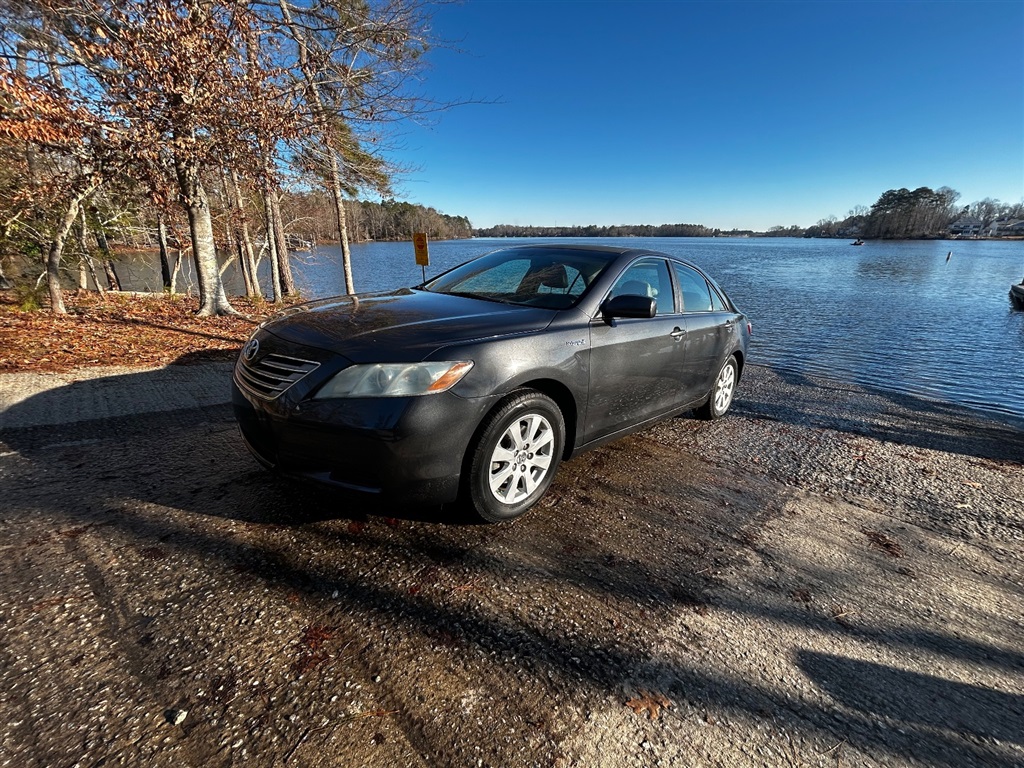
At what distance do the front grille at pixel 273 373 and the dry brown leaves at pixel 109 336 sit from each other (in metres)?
4.17

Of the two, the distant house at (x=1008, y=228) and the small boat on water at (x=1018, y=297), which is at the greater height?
the distant house at (x=1008, y=228)

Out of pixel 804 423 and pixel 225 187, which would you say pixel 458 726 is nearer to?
pixel 804 423

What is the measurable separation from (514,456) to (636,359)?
1278 mm

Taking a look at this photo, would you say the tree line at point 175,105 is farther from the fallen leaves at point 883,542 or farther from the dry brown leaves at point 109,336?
the fallen leaves at point 883,542

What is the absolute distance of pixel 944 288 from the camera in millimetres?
24391

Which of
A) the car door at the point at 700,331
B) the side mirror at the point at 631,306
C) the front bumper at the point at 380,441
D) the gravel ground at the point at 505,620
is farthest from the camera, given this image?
the car door at the point at 700,331

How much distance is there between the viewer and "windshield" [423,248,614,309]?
3232mm

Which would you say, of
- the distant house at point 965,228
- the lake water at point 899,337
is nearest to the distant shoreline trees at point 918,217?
the distant house at point 965,228

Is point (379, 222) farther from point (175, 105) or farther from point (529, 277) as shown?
point (529, 277)

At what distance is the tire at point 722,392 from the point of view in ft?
15.3

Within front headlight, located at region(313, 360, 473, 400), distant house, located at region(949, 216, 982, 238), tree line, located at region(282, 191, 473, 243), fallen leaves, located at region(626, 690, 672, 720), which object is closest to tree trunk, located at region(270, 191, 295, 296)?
tree line, located at region(282, 191, 473, 243)

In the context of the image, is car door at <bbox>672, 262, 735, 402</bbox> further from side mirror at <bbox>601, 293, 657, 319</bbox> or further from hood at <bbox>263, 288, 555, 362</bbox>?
hood at <bbox>263, 288, 555, 362</bbox>

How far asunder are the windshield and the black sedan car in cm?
2

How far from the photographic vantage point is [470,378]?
2.36 metres
